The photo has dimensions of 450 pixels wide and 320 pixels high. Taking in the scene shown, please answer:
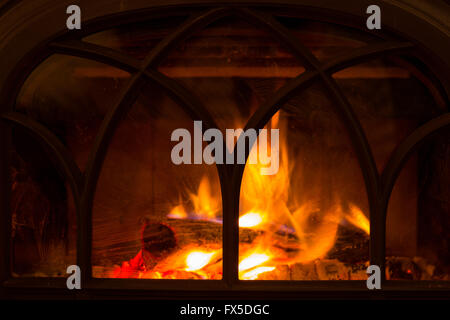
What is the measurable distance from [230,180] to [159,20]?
39.7 inches

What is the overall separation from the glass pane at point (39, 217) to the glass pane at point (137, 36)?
74cm

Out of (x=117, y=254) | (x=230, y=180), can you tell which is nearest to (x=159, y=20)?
(x=230, y=180)

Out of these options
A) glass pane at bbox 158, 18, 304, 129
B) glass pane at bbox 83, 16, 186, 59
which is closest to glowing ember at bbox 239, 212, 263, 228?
glass pane at bbox 158, 18, 304, 129

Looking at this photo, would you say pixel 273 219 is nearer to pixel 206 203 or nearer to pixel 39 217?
pixel 206 203

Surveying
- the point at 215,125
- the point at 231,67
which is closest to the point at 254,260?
the point at 215,125

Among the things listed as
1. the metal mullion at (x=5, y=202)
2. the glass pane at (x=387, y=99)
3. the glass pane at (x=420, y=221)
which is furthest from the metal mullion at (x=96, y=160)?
the glass pane at (x=420, y=221)

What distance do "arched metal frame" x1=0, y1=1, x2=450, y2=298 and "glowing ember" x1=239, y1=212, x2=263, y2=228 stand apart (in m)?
0.21

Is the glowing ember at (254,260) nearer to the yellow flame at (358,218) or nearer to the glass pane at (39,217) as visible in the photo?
the yellow flame at (358,218)

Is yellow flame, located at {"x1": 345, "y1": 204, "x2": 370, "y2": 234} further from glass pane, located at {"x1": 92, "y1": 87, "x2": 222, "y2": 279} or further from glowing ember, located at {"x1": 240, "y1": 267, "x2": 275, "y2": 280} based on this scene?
glass pane, located at {"x1": 92, "y1": 87, "x2": 222, "y2": 279}

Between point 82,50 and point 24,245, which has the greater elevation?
point 82,50

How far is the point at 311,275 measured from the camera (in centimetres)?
262

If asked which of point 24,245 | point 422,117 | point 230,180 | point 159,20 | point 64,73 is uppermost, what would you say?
point 159,20

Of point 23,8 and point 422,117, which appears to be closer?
point 23,8

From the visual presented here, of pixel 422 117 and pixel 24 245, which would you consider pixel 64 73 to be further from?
pixel 422 117
